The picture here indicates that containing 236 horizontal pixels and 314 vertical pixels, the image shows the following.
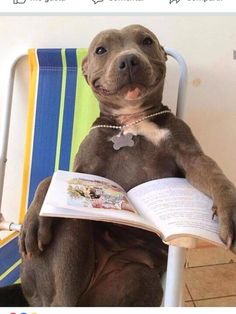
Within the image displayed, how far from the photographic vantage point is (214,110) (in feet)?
5.46

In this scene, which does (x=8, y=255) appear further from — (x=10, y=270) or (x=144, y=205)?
(x=144, y=205)

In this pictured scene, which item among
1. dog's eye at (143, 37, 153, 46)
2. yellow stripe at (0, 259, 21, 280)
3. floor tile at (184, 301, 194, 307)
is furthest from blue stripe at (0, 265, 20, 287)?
dog's eye at (143, 37, 153, 46)

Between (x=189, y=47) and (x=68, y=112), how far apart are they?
537 mm

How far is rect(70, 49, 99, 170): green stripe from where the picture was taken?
1.58 metres

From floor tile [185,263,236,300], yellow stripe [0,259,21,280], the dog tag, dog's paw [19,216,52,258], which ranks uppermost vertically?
the dog tag

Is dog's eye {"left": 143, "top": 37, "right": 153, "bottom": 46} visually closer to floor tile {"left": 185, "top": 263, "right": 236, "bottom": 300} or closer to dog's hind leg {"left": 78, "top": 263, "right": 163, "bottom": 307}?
dog's hind leg {"left": 78, "top": 263, "right": 163, "bottom": 307}

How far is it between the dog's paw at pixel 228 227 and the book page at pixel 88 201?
0.49 feet

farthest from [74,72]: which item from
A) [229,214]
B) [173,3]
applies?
[229,214]

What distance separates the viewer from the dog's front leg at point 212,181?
0.84m

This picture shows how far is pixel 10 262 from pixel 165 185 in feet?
2.06

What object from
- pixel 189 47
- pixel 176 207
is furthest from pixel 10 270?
pixel 189 47

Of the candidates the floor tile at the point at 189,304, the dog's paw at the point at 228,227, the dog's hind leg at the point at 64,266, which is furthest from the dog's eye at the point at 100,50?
the floor tile at the point at 189,304

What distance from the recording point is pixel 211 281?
5.63 ft

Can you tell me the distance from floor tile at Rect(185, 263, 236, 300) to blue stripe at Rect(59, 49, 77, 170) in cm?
71
